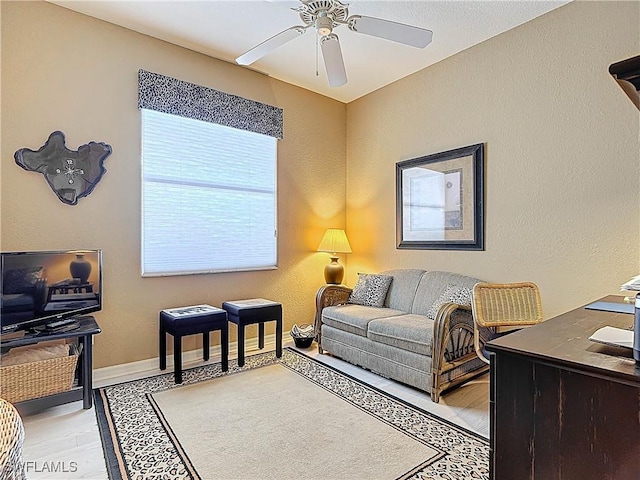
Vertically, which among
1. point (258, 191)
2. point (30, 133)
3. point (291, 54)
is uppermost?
point (291, 54)

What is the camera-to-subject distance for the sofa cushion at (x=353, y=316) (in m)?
3.36

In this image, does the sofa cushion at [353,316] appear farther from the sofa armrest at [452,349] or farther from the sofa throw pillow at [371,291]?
the sofa armrest at [452,349]

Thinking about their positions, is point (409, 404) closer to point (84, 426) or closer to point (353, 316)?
point (353, 316)

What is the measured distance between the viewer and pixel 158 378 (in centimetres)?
313

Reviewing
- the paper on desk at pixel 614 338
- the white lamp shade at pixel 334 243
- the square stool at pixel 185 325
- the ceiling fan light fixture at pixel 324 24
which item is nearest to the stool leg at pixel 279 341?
the square stool at pixel 185 325

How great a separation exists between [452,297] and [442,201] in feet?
3.45

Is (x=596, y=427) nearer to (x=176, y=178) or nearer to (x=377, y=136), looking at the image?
(x=176, y=178)

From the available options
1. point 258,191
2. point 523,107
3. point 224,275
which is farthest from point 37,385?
point 523,107

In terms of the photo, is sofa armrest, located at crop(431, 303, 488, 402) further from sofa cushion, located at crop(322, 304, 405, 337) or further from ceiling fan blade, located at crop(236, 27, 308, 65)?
ceiling fan blade, located at crop(236, 27, 308, 65)

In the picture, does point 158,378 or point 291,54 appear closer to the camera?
point 158,378

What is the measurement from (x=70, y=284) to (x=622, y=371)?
3131 mm

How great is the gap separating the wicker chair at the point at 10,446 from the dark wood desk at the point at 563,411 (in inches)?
56.5

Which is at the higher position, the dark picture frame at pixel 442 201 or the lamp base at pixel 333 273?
the dark picture frame at pixel 442 201

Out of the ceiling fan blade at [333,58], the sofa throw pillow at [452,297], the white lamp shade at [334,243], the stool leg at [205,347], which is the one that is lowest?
the stool leg at [205,347]
